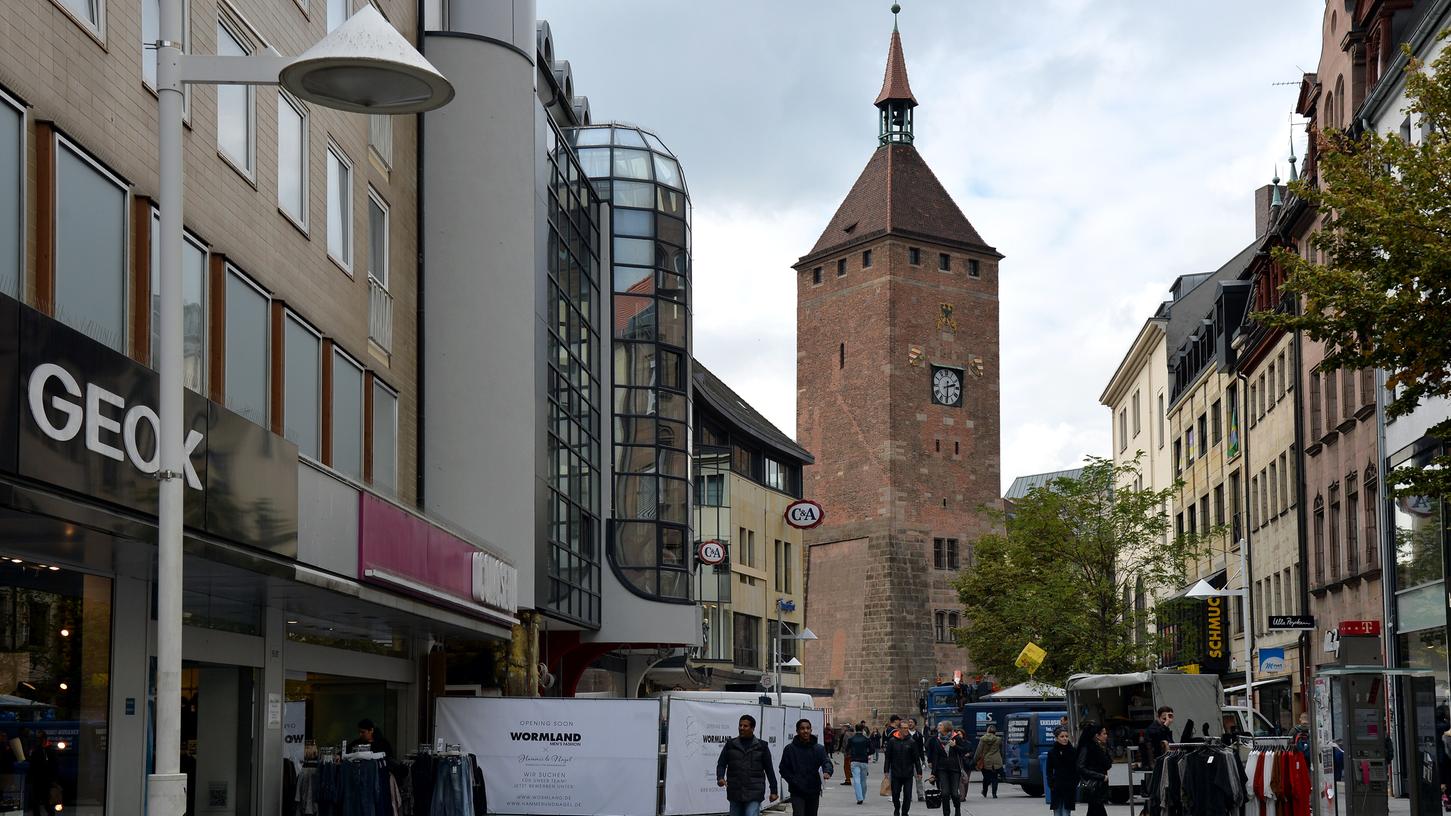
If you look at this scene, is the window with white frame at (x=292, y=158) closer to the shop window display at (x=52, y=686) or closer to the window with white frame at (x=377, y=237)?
the window with white frame at (x=377, y=237)

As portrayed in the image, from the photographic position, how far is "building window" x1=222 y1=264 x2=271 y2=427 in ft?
55.1

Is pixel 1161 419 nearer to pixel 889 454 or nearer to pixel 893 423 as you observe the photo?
pixel 889 454

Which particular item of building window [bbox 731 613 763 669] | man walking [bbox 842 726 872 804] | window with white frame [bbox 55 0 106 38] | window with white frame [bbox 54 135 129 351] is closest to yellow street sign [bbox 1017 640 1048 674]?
man walking [bbox 842 726 872 804]

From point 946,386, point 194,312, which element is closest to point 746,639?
point 946,386

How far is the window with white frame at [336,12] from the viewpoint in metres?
21.1

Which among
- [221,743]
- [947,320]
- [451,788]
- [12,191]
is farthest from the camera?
[947,320]

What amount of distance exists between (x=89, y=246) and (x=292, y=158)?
5952 millimetres

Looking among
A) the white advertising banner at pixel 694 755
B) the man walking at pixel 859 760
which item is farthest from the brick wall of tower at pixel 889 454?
the white advertising banner at pixel 694 755

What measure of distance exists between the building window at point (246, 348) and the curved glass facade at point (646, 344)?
693 inches

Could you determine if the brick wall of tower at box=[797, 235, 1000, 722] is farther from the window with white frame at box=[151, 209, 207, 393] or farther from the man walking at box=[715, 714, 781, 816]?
the window with white frame at box=[151, 209, 207, 393]

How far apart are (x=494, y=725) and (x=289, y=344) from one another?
5.94m

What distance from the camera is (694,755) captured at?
23562mm

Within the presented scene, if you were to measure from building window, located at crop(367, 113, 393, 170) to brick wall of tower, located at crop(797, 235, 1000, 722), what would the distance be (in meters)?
66.7

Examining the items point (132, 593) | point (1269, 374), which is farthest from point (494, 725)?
point (1269, 374)
